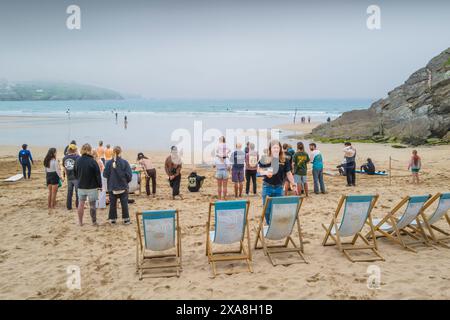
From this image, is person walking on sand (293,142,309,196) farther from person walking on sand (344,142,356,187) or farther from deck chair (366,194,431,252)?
deck chair (366,194,431,252)

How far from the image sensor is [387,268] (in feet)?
17.0

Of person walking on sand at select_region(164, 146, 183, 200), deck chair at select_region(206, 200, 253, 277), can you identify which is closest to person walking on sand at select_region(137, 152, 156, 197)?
person walking on sand at select_region(164, 146, 183, 200)

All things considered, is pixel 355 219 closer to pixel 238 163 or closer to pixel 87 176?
pixel 238 163

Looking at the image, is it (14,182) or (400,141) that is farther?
(400,141)

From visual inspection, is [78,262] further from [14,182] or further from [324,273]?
[14,182]

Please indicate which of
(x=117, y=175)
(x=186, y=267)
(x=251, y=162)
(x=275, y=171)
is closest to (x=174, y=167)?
(x=251, y=162)

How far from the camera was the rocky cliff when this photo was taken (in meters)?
23.8

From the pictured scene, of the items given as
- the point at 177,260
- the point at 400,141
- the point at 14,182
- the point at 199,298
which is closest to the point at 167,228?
the point at 177,260

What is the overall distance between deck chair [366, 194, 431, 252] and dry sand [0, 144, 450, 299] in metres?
0.18

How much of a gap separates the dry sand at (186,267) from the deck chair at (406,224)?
0.18 m

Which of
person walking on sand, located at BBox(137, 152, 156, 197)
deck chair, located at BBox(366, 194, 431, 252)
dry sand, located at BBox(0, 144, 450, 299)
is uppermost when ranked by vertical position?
person walking on sand, located at BBox(137, 152, 156, 197)

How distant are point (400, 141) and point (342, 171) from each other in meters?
12.7

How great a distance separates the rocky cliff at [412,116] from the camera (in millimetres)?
23797
